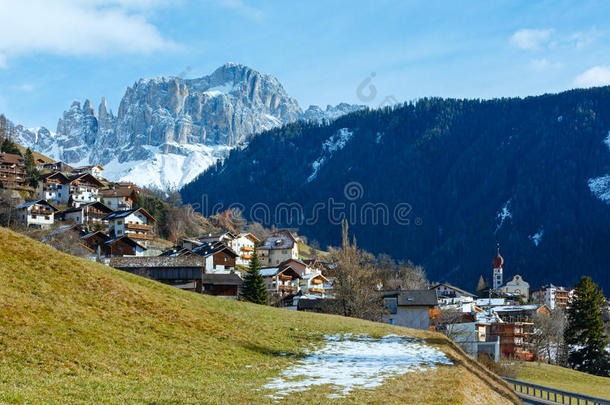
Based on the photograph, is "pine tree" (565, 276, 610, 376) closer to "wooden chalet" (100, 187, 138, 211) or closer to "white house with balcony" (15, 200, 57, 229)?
"white house with balcony" (15, 200, 57, 229)

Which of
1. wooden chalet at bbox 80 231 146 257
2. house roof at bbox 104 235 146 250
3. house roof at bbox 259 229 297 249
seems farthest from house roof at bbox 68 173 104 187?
house roof at bbox 259 229 297 249

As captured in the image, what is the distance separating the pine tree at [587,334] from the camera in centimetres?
7769

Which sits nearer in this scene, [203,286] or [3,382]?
[3,382]

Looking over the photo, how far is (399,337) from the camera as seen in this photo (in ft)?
126

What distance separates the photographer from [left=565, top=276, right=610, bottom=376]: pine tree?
77688 mm

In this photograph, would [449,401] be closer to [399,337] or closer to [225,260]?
[399,337]

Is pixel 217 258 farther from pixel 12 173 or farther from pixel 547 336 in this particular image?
pixel 12 173

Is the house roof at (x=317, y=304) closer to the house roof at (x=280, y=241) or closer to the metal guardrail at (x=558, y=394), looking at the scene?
the metal guardrail at (x=558, y=394)

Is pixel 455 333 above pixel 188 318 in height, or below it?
below

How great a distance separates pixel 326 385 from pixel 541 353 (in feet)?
275

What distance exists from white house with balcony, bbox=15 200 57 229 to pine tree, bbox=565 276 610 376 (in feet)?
313

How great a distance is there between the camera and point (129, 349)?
70.1 feet

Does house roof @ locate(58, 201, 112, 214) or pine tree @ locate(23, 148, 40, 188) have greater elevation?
pine tree @ locate(23, 148, 40, 188)

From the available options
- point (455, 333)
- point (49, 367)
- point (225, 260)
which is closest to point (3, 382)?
point (49, 367)
